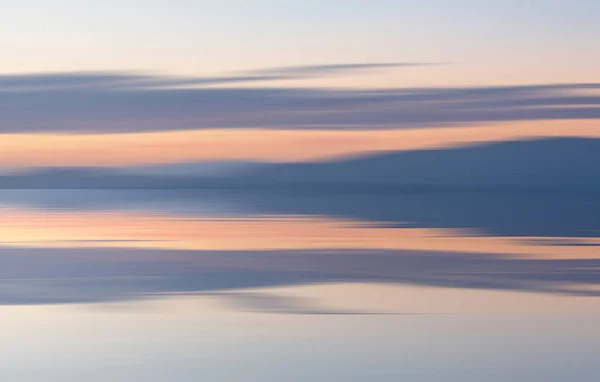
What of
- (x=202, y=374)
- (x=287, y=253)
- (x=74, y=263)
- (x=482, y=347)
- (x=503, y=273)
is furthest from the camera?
(x=287, y=253)

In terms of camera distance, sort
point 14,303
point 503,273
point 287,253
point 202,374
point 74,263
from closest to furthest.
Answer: point 202,374 → point 14,303 → point 503,273 → point 74,263 → point 287,253

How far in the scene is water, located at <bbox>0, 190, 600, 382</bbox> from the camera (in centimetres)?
404

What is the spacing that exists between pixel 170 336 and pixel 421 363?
1097mm

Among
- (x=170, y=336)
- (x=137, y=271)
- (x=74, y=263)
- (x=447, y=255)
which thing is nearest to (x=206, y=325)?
(x=170, y=336)

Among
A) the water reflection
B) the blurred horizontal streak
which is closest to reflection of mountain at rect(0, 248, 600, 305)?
the water reflection

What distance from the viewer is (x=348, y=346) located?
4.33 metres

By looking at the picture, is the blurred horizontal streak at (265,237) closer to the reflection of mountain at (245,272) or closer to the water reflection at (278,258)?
the water reflection at (278,258)

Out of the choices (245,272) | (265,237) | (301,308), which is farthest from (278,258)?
(301,308)

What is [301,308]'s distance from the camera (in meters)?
5.24

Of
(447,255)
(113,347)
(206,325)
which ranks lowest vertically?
(113,347)

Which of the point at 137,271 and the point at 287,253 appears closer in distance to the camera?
the point at 137,271

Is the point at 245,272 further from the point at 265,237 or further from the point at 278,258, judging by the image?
the point at 265,237

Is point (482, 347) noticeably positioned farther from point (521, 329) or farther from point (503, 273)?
point (503, 273)

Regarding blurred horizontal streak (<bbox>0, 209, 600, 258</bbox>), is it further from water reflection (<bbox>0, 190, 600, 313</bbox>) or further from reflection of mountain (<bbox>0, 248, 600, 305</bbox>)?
reflection of mountain (<bbox>0, 248, 600, 305</bbox>)
